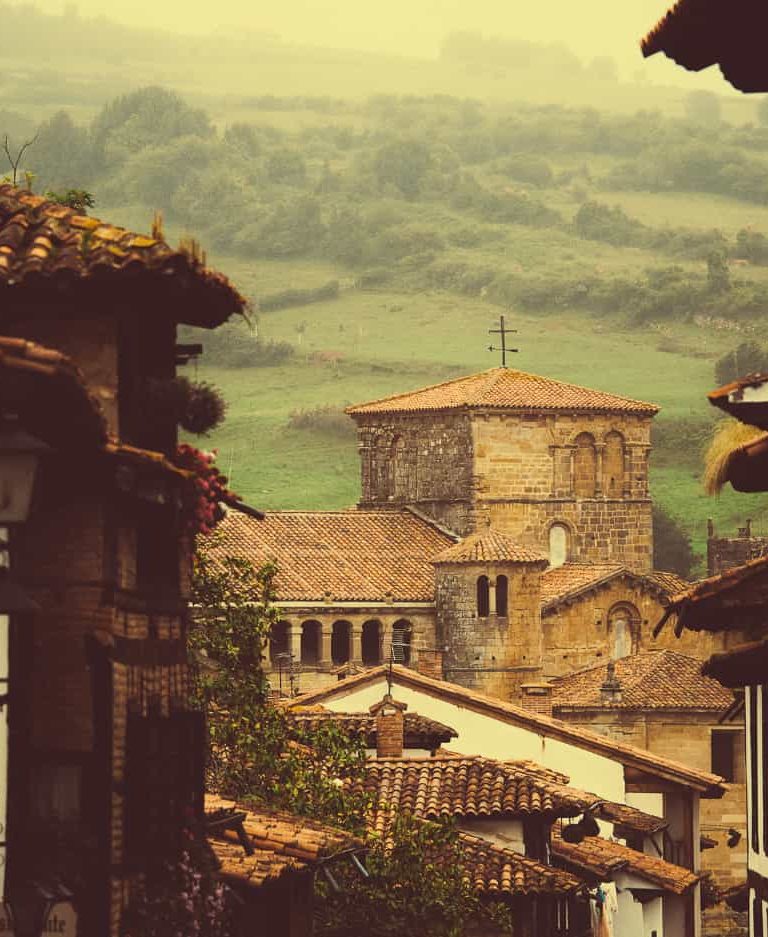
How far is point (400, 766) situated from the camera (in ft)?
147

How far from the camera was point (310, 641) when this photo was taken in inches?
4082

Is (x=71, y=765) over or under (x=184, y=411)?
under

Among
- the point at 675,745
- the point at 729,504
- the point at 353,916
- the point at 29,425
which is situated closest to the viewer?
the point at 29,425

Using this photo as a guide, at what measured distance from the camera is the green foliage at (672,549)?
16725 centimetres

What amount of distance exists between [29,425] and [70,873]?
3290 mm

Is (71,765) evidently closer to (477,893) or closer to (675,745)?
(477,893)

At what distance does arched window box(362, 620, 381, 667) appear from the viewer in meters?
104

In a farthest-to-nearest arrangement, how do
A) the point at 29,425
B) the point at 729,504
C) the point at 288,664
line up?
the point at 729,504 < the point at 288,664 < the point at 29,425

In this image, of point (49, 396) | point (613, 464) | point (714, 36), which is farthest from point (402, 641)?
point (714, 36)

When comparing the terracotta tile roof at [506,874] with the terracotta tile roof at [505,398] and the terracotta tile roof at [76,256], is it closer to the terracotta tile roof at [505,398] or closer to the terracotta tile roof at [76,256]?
the terracotta tile roof at [76,256]

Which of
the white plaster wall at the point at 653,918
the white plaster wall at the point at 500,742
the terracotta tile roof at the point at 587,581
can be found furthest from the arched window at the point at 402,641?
the white plaster wall at the point at 653,918

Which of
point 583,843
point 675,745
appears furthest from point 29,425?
point 675,745

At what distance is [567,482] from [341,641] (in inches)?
708

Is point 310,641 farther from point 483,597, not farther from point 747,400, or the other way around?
point 747,400
